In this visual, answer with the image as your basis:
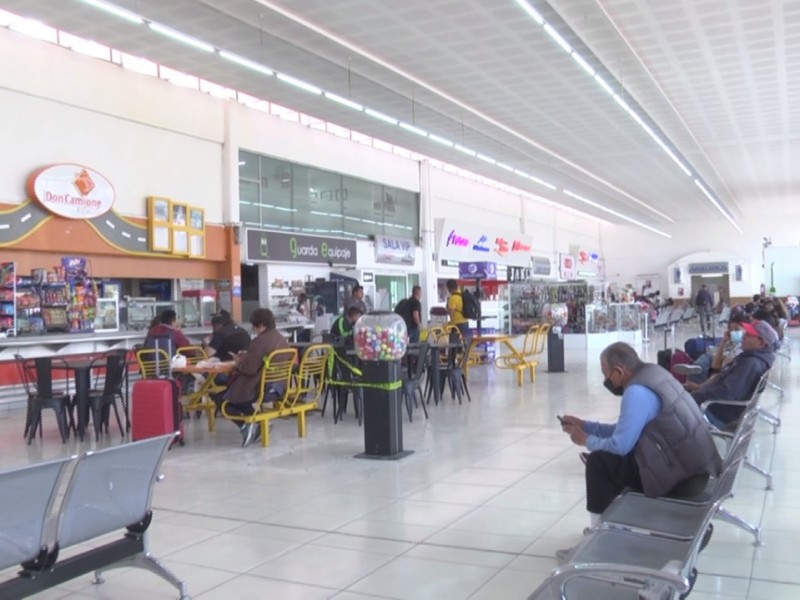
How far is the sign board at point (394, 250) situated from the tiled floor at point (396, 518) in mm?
10622

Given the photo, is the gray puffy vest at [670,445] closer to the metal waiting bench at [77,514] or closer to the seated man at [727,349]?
the metal waiting bench at [77,514]

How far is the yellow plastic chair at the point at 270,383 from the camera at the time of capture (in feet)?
21.3

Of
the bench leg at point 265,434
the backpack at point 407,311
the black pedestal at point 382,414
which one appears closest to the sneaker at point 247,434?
the bench leg at point 265,434

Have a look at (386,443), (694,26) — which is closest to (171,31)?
(386,443)

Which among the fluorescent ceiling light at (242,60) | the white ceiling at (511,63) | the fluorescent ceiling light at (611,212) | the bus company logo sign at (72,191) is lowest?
the bus company logo sign at (72,191)

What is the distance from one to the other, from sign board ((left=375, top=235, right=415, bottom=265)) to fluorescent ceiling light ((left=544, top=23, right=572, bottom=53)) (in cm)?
815

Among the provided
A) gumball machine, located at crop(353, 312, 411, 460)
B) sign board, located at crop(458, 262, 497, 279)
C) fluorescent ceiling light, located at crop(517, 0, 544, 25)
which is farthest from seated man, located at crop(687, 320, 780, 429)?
sign board, located at crop(458, 262, 497, 279)

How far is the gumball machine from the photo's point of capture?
19.1ft

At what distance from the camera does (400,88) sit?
1277cm

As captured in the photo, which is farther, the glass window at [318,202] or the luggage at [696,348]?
the glass window at [318,202]

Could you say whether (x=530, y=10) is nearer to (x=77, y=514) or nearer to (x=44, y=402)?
(x=44, y=402)

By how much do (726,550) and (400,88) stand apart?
407 inches

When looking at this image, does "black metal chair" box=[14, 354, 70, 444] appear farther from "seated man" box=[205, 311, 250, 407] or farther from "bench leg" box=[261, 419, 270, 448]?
"bench leg" box=[261, 419, 270, 448]

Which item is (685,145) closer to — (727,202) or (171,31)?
(727,202)
